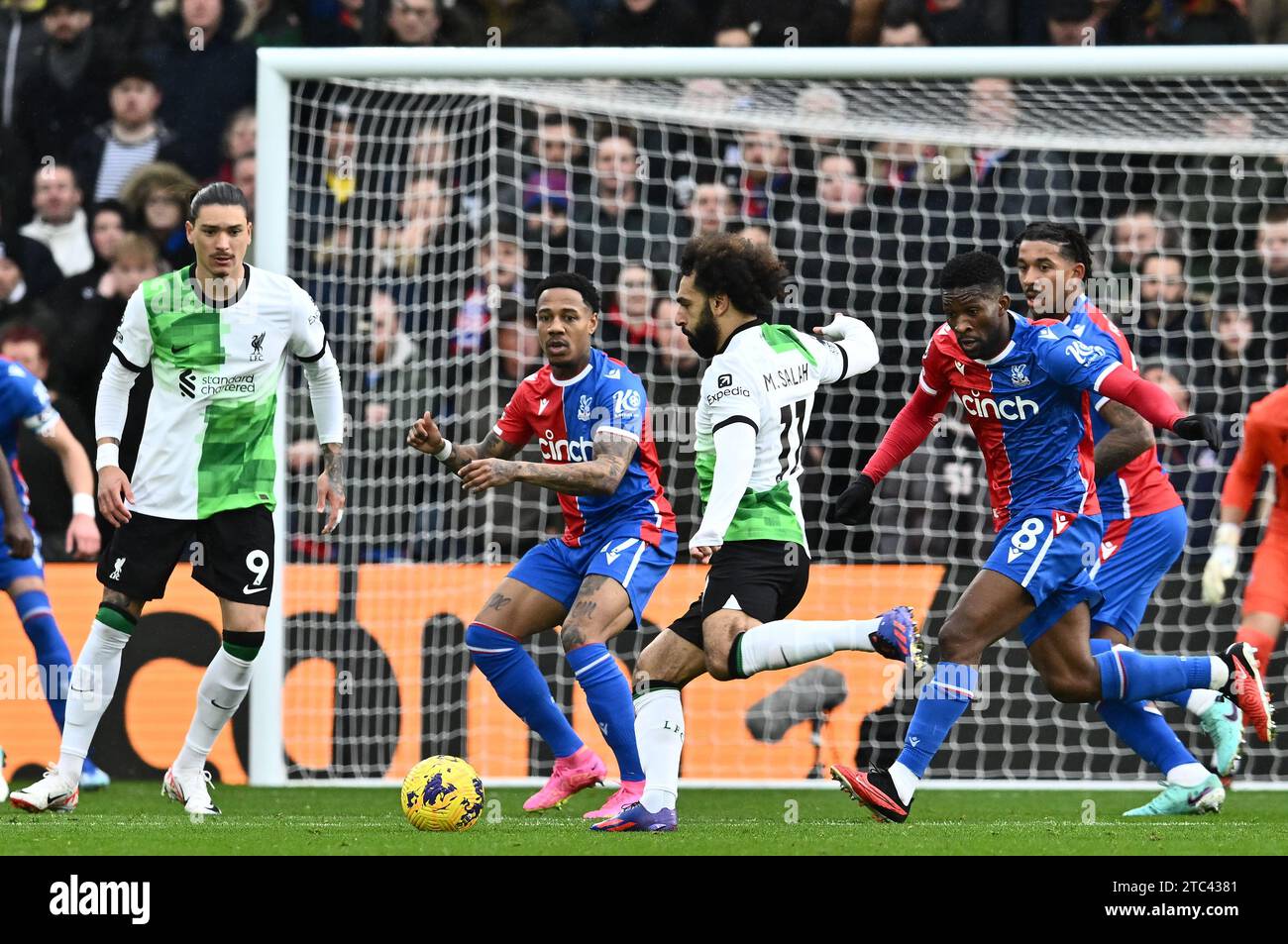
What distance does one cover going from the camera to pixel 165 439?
6785mm

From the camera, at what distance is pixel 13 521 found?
24.0 ft

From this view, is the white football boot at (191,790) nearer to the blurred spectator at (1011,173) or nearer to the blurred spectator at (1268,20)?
the blurred spectator at (1011,173)

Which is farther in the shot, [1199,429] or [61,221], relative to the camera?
[61,221]

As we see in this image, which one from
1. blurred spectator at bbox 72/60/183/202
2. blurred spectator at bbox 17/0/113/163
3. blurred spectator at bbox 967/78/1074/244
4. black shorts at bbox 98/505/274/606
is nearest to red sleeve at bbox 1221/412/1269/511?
blurred spectator at bbox 967/78/1074/244

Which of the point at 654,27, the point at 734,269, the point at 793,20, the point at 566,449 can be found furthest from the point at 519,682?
the point at 793,20

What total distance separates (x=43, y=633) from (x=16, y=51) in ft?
16.7

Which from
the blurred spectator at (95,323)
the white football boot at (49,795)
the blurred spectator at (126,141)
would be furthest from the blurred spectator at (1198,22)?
the white football boot at (49,795)

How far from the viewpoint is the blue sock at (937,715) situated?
6227 mm

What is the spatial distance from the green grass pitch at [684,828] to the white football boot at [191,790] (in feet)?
0.23

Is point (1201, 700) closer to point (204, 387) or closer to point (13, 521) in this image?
point (204, 387)

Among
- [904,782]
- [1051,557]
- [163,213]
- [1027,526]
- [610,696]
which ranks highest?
[163,213]

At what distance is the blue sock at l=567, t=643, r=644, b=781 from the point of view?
672 centimetres

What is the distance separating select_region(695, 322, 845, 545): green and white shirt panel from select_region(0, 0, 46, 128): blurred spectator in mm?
6806
